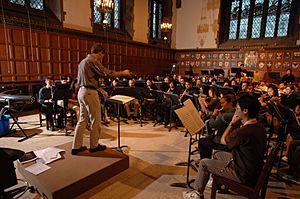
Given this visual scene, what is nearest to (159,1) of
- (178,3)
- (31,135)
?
(178,3)

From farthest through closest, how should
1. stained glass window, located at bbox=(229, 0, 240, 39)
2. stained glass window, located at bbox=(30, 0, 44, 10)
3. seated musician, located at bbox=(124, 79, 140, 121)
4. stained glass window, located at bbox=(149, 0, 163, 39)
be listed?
stained glass window, located at bbox=(149, 0, 163, 39) < stained glass window, located at bbox=(229, 0, 240, 39) < stained glass window, located at bbox=(30, 0, 44, 10) < seated musician, located at bbox=(124, 79, 140, 121)

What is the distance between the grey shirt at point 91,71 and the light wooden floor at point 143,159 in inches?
59.2

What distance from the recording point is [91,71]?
295cm

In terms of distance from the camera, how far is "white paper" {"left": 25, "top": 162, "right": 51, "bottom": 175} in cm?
259

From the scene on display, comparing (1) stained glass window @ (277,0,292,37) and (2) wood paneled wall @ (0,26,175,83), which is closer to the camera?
(2) wood paneled wall @ (0,26,175,83)

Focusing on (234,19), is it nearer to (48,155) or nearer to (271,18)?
(271,18)

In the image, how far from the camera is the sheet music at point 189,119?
8.31 feet

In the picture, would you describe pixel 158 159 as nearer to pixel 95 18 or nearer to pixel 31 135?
pixel 31 135

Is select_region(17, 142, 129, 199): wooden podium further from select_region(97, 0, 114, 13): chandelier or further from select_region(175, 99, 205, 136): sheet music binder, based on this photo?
select_region(97, 0, 114, 13): chandelier

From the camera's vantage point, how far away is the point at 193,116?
8.92ft

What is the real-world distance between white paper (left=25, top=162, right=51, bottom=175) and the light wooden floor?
279mm

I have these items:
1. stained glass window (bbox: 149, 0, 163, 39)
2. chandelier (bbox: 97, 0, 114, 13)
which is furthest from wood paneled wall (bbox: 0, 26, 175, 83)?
chandelier (bbox: 97, 0, 114, 13)

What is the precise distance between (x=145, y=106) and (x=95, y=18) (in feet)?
16.9

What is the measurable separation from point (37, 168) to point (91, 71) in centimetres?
156
